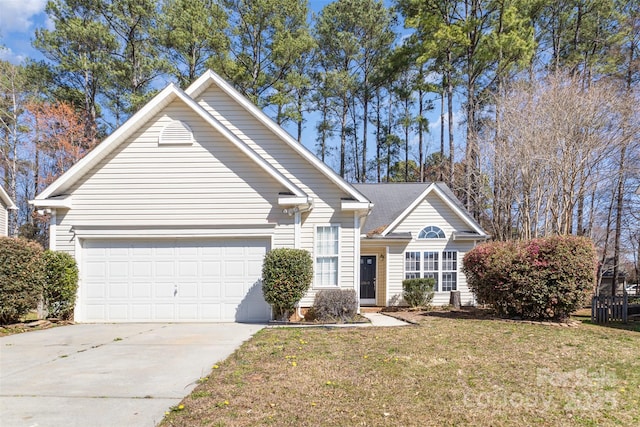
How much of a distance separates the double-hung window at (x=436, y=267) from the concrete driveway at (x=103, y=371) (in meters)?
8.42

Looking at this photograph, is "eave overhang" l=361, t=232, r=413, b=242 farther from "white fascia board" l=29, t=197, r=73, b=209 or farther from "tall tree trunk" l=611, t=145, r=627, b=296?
"tall tree trunk" l=611, t=145, r=627, b=296

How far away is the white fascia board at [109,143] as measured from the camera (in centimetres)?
1065

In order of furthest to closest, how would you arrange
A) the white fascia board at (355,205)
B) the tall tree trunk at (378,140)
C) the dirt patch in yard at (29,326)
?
the tall tree trunk at (378,140) → the white fascia board at (355,205) → the dirt patch in yard at (29,326)

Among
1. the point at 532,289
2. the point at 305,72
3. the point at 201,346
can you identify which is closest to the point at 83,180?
the point at 201,346

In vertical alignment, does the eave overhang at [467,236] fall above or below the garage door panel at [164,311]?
above

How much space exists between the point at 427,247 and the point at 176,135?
33.4 feet

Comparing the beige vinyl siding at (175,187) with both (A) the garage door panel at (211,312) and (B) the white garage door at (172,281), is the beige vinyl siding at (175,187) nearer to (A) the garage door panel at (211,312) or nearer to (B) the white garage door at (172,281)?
(B) the white garage door at (172,281)

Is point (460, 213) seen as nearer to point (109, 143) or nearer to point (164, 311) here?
point (164, 311)

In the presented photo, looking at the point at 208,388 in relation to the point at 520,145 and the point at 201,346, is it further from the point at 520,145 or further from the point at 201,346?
the point at 520,145

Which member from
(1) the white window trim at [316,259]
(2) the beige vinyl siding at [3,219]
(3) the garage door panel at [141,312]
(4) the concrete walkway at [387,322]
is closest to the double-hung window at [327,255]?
(1) the white window trim at [316,259]

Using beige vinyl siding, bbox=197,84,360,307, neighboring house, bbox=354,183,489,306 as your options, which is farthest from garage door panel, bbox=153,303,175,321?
neighboring house, bbox=354,183,489,306

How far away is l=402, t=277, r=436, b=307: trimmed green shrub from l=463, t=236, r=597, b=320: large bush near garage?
153 inches

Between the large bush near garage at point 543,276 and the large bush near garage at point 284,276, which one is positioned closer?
the large bush near garage at point 284,276

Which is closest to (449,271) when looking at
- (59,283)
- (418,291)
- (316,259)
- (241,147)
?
(418,291)
